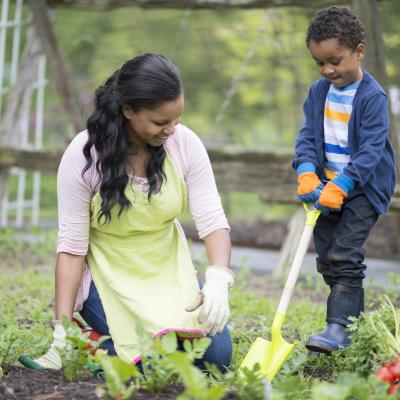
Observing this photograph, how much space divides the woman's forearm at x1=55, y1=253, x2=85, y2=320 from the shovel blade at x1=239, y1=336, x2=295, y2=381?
59 cm

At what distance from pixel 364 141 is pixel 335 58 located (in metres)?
0.30

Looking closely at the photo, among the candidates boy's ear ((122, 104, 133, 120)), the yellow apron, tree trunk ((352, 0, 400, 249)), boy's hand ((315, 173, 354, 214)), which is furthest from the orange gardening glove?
tree trunk ((352, 0, 400, 249))

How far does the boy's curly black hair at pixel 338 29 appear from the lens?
2.96 metres

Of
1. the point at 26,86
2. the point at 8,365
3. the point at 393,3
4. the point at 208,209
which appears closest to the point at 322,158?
the point at 208,209

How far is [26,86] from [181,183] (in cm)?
431

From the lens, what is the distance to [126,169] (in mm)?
2830

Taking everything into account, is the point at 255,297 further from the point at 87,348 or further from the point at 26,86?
the point at 26,86

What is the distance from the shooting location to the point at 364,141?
3.02 meters

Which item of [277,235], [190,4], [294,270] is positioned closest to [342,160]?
[294,270]

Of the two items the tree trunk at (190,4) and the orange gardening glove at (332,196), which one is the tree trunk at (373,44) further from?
the orange gardening glove at (332,196)

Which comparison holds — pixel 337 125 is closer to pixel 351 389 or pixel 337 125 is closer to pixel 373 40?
pixel 351 389

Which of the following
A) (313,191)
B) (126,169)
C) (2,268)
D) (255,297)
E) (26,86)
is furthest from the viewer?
(26,86)

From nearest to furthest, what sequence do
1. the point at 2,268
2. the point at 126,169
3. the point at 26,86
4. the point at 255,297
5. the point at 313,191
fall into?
the point at 126,169 < the point at 313,191 < the point at 255,297 < the point at 2,268 < the point at 26,86

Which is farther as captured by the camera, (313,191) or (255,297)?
(255,297)
